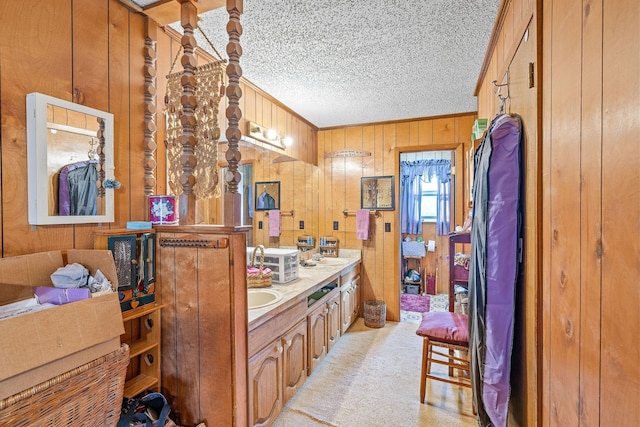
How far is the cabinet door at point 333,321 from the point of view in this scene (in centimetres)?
270

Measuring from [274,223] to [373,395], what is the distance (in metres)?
1.92

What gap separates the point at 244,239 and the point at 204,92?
30.4 inches

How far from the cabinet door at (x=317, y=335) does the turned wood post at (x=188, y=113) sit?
4.27 ft

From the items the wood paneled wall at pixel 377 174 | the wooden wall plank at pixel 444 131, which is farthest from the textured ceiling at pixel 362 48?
the wood paneled wall at pixel 377 174

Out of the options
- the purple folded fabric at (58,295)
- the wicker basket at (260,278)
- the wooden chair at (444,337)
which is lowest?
the wooden chair at (444,337)

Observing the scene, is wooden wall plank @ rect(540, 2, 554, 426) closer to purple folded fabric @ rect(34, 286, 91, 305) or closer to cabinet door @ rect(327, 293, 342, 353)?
purple folded fabric @ rect(34, 286, 91, 305)

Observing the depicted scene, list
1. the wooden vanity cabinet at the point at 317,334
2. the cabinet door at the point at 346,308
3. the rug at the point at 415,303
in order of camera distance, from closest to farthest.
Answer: the wooden vanity cabinet at the point at 317,334, the cabinet door at the point at 346,308, the rug at the point at 415,303

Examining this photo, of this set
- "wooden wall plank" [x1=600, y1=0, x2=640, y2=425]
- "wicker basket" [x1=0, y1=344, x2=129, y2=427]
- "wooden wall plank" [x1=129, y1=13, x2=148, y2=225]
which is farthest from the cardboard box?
"wooden wall plank" [x1=600, y1=0, x2=640, y2=425]

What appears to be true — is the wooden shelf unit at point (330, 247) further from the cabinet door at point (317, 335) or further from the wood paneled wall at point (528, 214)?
the wood paneled wall at point (528, 214)

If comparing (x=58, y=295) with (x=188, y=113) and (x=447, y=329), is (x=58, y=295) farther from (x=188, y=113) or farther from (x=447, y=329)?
(x=447, y=329)

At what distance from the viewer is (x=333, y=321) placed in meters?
2.81

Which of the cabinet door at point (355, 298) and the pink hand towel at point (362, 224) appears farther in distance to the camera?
the pink hand towel at point (362, 224)

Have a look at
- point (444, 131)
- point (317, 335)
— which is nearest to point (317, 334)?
point (317, 335)

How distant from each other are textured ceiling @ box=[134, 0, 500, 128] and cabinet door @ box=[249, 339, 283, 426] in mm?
1853
